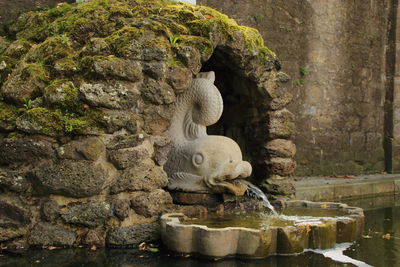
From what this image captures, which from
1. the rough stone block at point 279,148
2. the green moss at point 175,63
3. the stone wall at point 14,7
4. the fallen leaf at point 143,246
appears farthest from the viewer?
the rough stone block at point 279,148

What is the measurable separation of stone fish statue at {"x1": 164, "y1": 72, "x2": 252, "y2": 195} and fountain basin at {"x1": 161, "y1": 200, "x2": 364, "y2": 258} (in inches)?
20.1

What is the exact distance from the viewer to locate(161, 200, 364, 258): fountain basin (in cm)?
322

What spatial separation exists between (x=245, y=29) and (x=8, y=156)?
2.60 meters

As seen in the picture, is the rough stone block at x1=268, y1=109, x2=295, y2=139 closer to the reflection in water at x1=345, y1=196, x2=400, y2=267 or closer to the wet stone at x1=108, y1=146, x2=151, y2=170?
the reflection in water at x1=345, y1=196, x2=400, y2=267

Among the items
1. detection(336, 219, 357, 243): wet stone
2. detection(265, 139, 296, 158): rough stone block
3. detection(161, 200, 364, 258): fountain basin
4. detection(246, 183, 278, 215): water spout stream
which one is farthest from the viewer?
detection(265, 139, 296, 158): rough stone block

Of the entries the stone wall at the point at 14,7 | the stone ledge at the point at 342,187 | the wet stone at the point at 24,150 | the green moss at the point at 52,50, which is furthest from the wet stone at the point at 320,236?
the stone wall at the point at 14,7

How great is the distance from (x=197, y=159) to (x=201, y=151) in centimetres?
8

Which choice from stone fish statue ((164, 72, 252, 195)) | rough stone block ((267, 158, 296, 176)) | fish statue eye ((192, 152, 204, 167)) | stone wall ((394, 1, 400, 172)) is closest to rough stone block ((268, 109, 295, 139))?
rough stone block ((267, 158, 296, 176))

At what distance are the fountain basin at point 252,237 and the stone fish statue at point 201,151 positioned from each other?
1.67ft

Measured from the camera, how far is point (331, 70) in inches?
325

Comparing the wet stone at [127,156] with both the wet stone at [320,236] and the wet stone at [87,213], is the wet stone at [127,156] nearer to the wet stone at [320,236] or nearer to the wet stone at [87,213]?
the wet stone at [87,213]

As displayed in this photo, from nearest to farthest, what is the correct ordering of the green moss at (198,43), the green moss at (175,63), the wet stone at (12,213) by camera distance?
1. the wet stone at (12,213)
2. the green moss at (175,63)
3. the green moss at (198,43)

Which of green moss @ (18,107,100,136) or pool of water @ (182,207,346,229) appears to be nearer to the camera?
green moss @ (18,107,100,136)

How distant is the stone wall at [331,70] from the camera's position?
25.0ft
